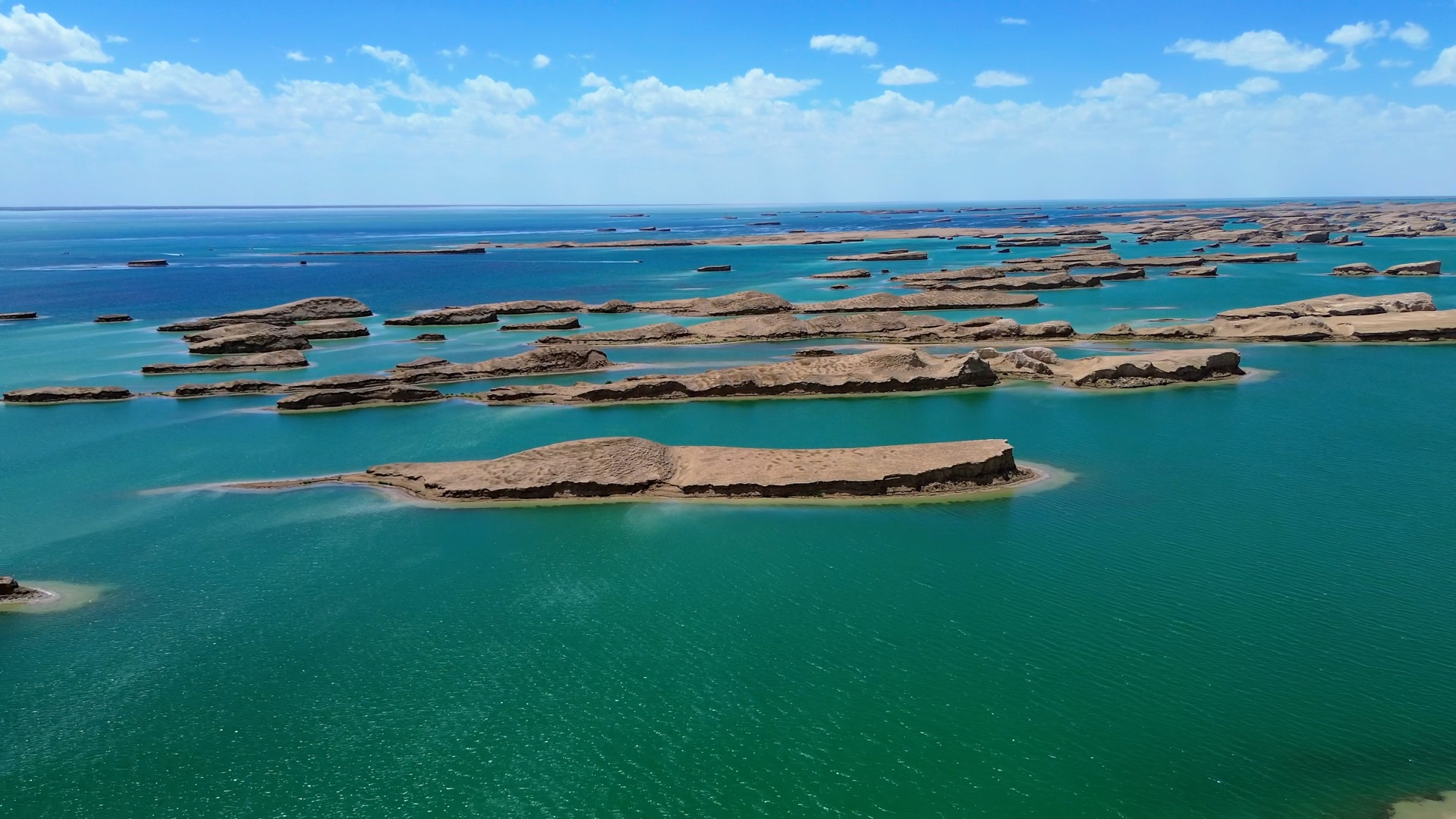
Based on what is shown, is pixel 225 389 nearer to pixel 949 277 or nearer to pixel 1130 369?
pixel 1130 369

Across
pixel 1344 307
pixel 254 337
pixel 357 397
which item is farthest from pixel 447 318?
pixel 1344 307

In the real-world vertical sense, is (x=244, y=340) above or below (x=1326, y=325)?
below

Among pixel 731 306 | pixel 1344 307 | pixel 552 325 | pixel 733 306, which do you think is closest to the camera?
pixel 1344 307

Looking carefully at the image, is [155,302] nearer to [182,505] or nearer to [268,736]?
[182,505]

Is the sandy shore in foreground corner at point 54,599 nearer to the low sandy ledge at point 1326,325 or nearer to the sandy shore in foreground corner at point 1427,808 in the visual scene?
the sandy shore in foreground corner at point 1427,808

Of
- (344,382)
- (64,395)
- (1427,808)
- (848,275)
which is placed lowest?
(1427,808)

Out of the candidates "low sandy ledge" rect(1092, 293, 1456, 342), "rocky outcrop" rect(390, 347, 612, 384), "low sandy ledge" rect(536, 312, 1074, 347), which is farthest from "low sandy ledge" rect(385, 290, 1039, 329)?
"rocky outcrop" rect(390, 347, 612, 384)

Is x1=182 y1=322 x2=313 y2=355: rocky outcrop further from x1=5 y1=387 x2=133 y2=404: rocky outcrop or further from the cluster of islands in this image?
x1=5 y1=387 x2=133 y2=404: rocky outcrop

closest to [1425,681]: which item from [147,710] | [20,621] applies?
[147,710]
